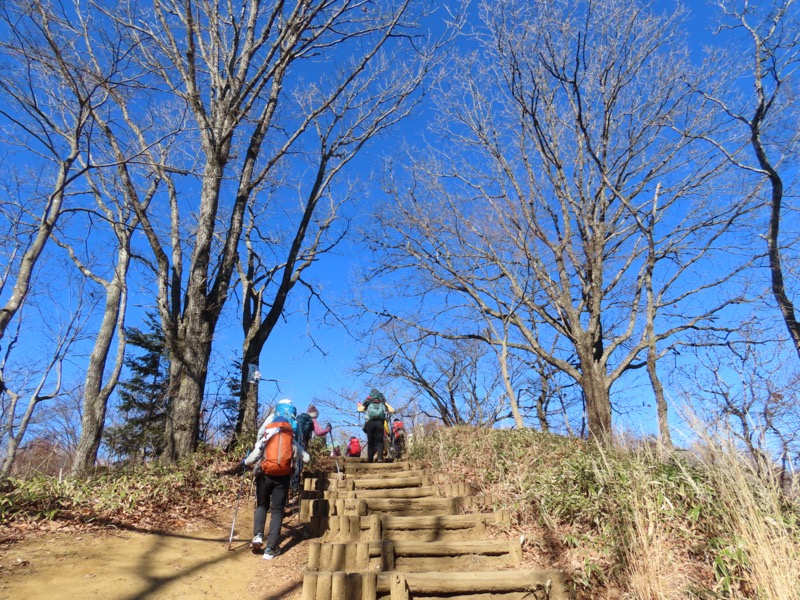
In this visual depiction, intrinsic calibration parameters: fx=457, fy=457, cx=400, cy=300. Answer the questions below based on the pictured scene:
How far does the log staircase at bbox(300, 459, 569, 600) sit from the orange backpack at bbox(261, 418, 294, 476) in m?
0.92

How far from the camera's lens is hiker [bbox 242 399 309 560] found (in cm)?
524

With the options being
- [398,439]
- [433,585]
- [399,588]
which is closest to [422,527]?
[433,585]

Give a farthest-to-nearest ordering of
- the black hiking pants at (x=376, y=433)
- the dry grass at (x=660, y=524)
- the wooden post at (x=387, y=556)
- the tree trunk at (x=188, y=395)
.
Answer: the black hiking pants at (x=376, y=433) < the tree trunk at (x=188, y=395) < the wooden post at (x=387, y=556) < the dry grass at (x=660, y=524)

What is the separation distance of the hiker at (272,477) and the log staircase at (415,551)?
75cm

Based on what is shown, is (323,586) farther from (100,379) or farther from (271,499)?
(100,379)

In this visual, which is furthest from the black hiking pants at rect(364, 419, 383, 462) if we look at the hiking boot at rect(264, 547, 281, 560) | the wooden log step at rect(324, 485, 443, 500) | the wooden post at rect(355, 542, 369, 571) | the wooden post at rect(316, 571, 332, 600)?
the wooden post at rect(316, 571, 332, 600)

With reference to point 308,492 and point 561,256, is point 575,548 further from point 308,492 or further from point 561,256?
point 561,256

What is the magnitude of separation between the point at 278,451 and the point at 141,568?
1665mm

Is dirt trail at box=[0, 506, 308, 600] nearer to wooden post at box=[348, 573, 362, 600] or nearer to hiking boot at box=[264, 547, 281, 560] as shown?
hiking boot at box=[264, 547, 281, 560]

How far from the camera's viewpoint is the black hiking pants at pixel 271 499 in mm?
5266

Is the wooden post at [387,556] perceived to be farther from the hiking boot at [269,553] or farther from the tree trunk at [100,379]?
the tree trunk at [100,379]

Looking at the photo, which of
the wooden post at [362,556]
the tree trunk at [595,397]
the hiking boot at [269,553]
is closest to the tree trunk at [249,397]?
the hiking boot at [269,553]

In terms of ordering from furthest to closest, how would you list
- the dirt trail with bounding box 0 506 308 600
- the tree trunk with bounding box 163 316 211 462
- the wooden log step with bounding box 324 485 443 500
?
1. the tree trunk with bounding box 163 316 211 462
2. the wooden log step with bounding box 324 485 443 500
3. the dirt trail with bounding box 0 506 308 600

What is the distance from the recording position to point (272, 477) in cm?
541
